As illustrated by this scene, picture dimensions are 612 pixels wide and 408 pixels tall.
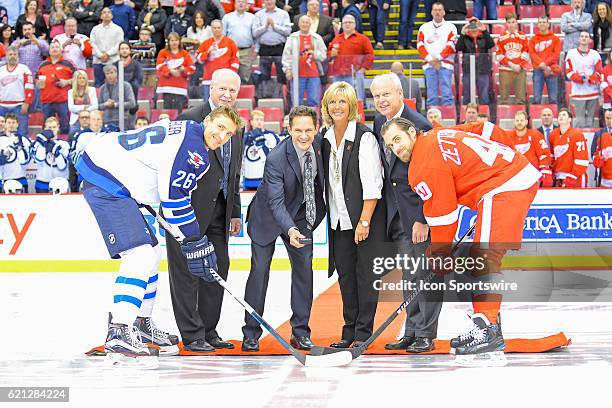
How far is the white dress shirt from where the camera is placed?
6.23 m

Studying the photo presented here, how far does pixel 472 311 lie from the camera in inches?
233

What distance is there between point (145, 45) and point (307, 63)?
329 centimetres

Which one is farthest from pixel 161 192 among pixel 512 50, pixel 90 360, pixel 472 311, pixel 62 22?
pixel 62 22

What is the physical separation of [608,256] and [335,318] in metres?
3.75

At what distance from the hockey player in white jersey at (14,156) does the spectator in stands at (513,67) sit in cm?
478

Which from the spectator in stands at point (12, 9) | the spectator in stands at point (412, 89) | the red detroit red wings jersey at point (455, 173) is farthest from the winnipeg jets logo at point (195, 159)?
the spectator in stands at point (12, 9)

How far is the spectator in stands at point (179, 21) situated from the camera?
13375mm

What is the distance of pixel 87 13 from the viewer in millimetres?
13828

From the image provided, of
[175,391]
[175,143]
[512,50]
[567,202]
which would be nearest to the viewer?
[175,391]

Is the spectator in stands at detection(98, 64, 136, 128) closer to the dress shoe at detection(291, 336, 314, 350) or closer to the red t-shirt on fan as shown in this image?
the red t-shirt on fan

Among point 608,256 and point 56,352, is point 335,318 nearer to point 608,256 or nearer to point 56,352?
point 56,352

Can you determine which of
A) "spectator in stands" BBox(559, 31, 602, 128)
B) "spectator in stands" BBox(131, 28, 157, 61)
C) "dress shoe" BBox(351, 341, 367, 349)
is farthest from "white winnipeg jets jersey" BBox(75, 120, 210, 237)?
"spectator in stands" BBox(131, 28, 157, 61)

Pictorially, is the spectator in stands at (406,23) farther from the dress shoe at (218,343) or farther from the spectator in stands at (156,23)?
the dress shoe at (218,343)

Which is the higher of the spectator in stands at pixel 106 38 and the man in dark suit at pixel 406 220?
the spectator in stands at pixel 106 38
